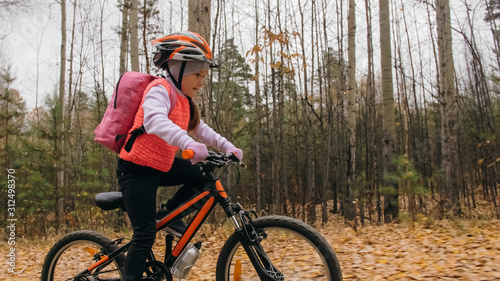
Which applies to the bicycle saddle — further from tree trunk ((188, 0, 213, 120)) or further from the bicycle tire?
tree trunk ((188, 0, 213, 120))

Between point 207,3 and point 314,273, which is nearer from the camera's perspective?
point 314,273

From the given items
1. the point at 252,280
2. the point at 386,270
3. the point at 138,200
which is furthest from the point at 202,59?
the point at 386,270

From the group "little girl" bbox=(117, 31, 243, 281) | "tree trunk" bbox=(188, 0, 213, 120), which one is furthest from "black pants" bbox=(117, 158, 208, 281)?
"tree trunk" bbox=(188, 0, 213, 120)

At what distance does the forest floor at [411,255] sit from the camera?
11.2 feet

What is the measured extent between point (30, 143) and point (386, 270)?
9.10 meters

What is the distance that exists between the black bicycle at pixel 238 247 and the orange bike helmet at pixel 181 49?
0.66m

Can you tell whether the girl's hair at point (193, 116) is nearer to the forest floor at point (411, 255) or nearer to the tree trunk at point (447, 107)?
the forest floor at point (411, 255)

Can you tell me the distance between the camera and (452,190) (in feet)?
25.6

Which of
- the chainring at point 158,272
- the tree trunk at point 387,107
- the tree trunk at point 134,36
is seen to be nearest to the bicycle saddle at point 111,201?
the chainring at point 158,272

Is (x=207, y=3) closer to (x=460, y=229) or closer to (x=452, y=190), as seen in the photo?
(x=460, y=229)

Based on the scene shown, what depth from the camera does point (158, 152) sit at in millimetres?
2318

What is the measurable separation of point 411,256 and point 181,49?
3.57m

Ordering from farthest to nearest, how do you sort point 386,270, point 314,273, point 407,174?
1. point 407,174
2. point 386,270
3. point 314,273

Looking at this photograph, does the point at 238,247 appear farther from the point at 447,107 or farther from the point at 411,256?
the point at 447,107
